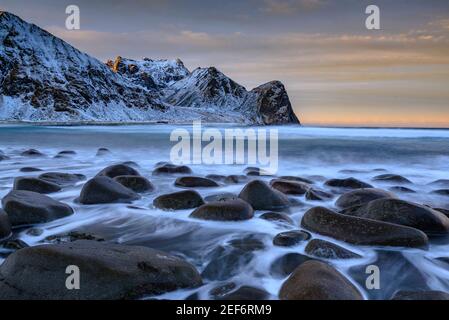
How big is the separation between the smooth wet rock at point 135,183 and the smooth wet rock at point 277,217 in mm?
2975

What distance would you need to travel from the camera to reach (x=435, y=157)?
56.6 ft

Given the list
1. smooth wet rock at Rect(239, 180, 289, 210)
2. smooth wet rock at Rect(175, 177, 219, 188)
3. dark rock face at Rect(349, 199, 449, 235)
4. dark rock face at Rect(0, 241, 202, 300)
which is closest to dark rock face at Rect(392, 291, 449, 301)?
dark rock face at Rect(349, 199, 449, 235)

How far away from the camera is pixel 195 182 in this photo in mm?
8719

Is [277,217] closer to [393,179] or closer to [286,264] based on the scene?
[286,264]

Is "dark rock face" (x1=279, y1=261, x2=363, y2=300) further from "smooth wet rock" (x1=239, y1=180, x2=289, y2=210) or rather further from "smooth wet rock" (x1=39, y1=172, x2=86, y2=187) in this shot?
"smooth wet rock" (x1=39, y1=172, x2=86, y2=187)

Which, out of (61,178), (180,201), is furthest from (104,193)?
(61,178)

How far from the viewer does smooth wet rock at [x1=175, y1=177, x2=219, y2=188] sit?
8.45m

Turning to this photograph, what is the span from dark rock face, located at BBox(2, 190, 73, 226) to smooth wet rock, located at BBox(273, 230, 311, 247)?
3.15 meters

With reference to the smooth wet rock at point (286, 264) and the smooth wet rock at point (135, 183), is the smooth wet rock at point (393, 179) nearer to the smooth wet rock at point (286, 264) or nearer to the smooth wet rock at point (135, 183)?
the smooth wet rock at point (135, 183)

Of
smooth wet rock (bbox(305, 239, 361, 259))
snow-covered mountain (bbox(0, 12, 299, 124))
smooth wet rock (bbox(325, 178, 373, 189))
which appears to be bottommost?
smooth wet rock (bbox(305, 239, 361, 259))

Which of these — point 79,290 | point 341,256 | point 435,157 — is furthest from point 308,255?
point 435,157

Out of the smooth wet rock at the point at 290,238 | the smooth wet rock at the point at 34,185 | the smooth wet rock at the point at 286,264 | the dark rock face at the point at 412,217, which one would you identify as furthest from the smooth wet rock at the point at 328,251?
the smooth wet rock at the point at 34,185
